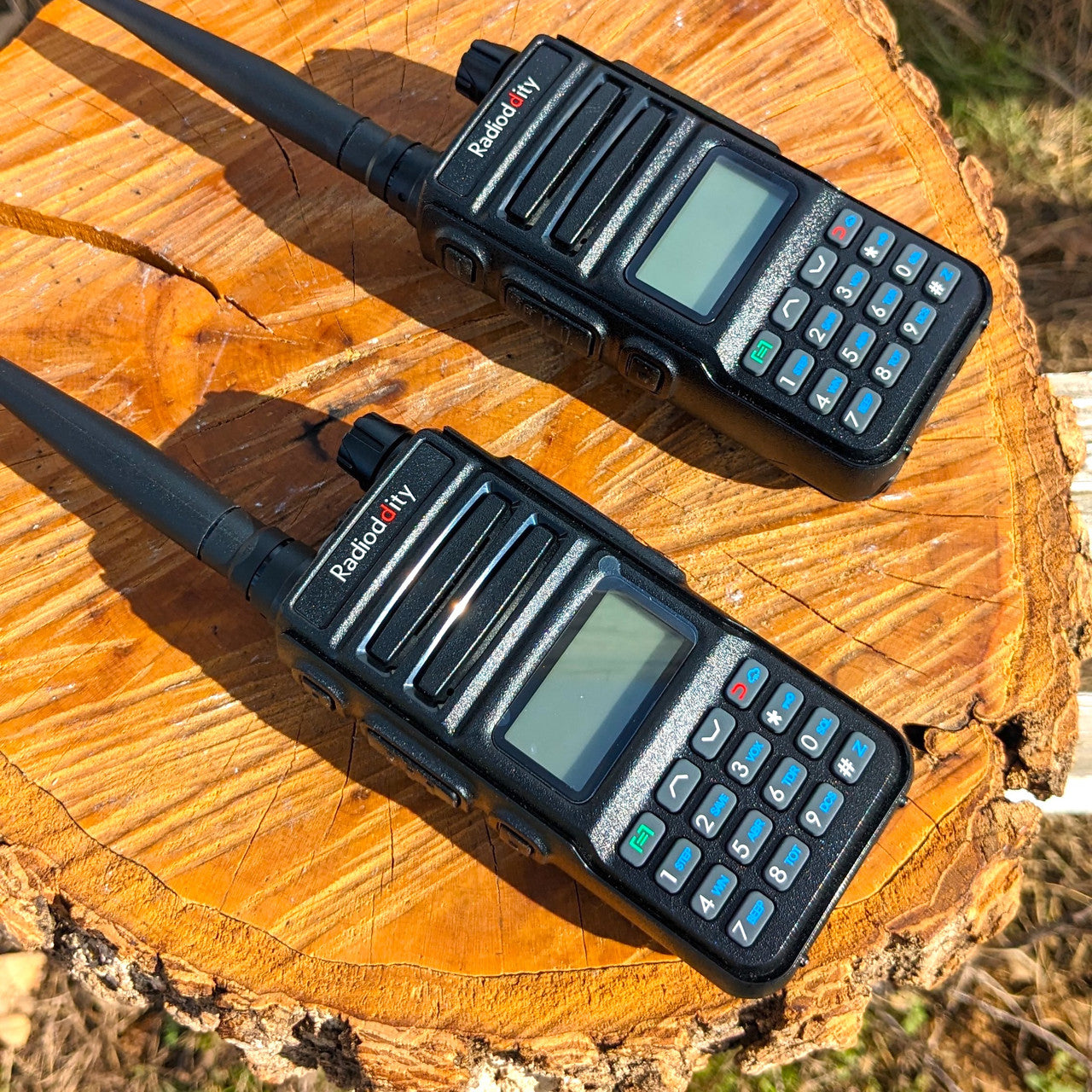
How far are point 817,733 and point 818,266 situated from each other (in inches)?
25.3

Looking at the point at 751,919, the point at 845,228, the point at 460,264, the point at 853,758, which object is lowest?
the point at 751,919

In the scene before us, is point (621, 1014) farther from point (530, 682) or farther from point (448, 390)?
point (448, 390)

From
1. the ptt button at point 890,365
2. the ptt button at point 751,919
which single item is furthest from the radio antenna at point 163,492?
the ptt button at point 890,365

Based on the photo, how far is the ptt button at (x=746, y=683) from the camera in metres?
1.35

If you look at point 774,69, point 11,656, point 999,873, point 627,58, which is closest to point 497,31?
point 627,58

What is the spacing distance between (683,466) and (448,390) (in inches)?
14.8

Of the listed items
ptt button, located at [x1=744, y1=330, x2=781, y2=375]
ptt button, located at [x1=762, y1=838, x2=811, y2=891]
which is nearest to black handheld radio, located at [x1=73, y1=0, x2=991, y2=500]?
ptt button, located at [x1=744, y1=330, x2=781, y2=375]

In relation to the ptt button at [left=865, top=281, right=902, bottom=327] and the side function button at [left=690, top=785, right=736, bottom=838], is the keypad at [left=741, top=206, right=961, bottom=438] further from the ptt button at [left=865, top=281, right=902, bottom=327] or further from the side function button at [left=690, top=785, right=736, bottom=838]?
the side function button at [left=690, top=785, right=736, bottom=838]

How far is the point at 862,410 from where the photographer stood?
146 cm

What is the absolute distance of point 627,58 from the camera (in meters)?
1.82

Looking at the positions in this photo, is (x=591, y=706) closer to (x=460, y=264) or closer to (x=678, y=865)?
(x=678, y=865)

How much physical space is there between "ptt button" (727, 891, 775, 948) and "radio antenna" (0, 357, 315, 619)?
26.9 inches

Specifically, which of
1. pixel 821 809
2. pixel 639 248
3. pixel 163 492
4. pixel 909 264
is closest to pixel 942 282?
pixel 909 264

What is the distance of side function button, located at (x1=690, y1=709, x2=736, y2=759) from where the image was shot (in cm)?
133
